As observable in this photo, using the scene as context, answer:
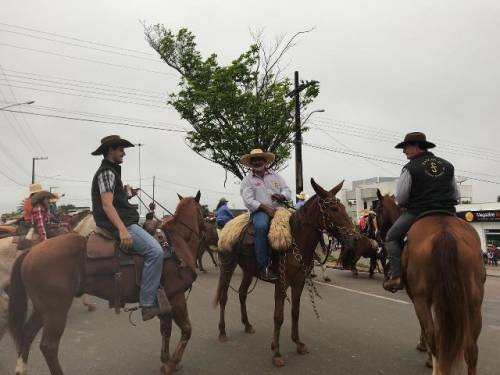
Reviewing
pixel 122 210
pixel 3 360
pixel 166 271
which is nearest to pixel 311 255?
pixel 166 271

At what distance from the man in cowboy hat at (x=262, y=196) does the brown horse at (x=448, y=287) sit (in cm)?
224

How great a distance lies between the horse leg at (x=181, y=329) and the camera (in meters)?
4.67

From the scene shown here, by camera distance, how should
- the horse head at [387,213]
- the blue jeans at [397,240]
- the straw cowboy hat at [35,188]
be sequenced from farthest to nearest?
1. the straw cowboy hat at [35,188]
2. the horse head at [387,213]
3. the blue jeans at [397,240]

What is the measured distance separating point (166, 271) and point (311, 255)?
2041 mm

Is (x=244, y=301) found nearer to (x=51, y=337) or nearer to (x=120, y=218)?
(x=120, y=218)

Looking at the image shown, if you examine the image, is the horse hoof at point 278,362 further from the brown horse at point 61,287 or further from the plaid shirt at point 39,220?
the plaid shirt at point 39,220

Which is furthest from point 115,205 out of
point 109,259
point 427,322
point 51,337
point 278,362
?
point 427,322

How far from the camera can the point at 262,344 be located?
5.91 metres

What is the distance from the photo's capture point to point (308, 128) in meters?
20.1

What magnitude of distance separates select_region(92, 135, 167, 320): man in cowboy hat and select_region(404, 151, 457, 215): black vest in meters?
2.99

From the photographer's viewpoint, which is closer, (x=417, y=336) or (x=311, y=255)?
(x=311, y=255)

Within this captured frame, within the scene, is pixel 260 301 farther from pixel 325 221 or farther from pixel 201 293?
pixel 325 221

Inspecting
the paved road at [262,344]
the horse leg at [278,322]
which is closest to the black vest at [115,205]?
the paved road at [262,344]

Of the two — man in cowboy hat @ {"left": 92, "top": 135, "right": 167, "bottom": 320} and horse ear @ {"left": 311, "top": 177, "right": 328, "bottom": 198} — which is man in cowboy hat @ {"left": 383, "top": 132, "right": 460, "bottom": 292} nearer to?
horse ear @ {"left": 311, "top": 177, "right": 328, "bottom": 198}
